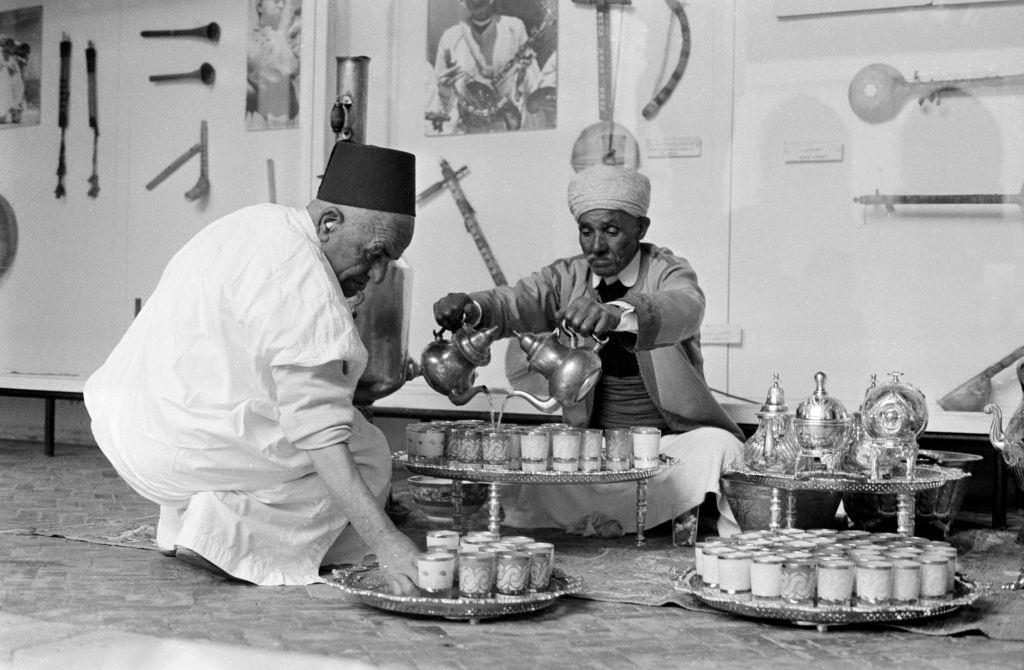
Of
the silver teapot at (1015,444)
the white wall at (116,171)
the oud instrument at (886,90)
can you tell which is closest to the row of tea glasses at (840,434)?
the silver teapot at (1015,444)

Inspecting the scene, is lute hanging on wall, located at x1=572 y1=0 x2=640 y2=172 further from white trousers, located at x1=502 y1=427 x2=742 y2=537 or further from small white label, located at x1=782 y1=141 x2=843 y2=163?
white trousers, located at x1=502 y1=427 x2=742 y2=537

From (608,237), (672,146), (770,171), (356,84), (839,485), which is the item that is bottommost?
(839,485)

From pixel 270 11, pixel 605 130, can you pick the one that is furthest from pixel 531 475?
pixel 270 11

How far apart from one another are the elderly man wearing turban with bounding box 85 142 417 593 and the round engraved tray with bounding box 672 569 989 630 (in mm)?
1061

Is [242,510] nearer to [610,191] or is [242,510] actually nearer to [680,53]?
[610,191]

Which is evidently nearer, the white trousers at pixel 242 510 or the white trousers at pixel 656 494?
the white trousers at pixel 242 510

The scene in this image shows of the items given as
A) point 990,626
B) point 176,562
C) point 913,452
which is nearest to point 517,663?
point 990,626

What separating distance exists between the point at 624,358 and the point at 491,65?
2.52 metres

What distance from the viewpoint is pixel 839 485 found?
13.5ft

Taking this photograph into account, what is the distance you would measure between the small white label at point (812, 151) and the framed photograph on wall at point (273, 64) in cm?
295

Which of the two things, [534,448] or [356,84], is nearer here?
[534,448]

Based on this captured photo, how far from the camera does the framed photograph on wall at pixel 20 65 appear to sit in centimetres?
849

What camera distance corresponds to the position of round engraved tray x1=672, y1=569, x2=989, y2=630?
10.4 feet

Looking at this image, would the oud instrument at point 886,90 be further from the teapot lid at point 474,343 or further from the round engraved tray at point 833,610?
the round engraved tray at point 833,610
